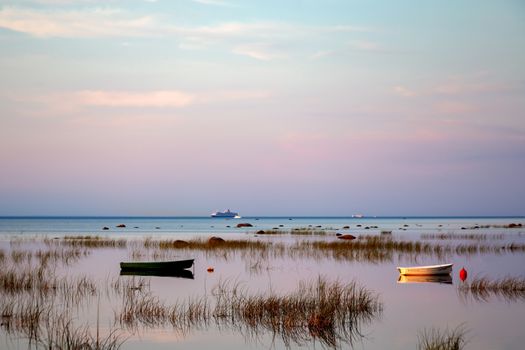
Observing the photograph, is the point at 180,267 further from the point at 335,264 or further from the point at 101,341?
the point at 101,341

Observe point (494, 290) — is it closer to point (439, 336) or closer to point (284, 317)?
point (439, 336)

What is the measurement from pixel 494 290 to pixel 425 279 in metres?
5.29

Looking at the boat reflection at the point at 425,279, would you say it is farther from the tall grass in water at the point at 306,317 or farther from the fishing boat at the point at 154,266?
the fishing boat at the point at 154,266

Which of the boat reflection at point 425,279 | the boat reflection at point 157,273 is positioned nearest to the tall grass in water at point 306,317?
the boat reflection at point 425,279

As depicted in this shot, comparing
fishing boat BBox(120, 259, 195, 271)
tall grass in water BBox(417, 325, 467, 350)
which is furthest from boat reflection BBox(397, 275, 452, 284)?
fishing boat BBox(120, 259, 195, 271)

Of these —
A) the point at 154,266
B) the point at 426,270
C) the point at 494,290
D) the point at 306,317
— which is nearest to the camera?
the point at 306,317

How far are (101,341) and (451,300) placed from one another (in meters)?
14.3

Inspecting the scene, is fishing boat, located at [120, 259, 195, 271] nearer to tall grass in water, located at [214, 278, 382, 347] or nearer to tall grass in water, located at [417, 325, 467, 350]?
tall grass in water, located at [214, 278, 382, 347]

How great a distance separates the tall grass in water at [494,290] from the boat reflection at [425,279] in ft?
9.52

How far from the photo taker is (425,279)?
32.4 m

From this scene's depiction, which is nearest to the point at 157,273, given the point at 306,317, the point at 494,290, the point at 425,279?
the point at 425,279

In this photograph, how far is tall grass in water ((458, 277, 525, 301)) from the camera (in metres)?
25.9

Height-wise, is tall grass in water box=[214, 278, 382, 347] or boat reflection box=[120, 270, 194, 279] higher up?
tall grass in water box=[214, 278, 382, 347]

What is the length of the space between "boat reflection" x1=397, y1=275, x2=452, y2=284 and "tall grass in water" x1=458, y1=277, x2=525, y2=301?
290cm
